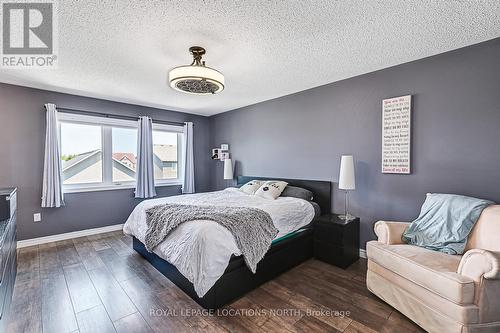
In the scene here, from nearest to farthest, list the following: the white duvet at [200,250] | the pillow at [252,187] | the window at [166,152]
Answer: the white duvet at [200,250] → the pillow at [252,187] → the window at [166,152]

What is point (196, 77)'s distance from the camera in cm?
219

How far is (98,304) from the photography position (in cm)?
206

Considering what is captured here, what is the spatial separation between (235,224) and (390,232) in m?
1.51

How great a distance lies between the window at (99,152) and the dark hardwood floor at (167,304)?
158cm

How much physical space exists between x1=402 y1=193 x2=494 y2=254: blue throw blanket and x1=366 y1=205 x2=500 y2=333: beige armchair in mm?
66

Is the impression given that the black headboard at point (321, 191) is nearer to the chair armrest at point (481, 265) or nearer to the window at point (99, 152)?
the chair armrest at point (481, 265)

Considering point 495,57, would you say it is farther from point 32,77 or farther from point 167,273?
point 32,77

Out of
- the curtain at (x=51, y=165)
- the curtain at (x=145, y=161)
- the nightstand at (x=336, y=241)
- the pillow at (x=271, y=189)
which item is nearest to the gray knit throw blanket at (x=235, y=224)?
the nightstand at (x=336, y=241)

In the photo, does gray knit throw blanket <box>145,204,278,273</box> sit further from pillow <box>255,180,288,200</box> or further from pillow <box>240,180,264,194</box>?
pillow <box>240,180,264,194</box>

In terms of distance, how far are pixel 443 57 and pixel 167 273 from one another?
3852 millimetres

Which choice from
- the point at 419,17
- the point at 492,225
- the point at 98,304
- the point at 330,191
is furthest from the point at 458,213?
the point at 98,304

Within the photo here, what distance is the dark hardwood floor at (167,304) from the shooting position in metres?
1.79

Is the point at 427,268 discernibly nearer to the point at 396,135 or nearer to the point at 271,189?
the point at 396,135

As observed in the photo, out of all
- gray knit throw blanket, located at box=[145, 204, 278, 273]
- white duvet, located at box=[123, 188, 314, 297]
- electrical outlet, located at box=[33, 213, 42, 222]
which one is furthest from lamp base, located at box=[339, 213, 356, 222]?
electrical outlet, located at box=[33, 213, 42, 222]
